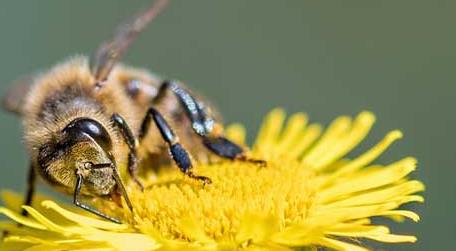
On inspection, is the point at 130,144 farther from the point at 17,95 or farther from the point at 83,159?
the point at 17,95

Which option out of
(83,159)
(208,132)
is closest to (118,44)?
(208,132)

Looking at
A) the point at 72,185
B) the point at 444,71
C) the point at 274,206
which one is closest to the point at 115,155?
the point at 72,185

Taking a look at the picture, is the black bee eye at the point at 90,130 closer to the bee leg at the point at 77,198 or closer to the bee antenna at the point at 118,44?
the bee leg at the point at 77,198

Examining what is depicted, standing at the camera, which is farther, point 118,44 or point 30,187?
point 118,44

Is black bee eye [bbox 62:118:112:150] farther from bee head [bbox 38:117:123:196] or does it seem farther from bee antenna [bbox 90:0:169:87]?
bee antenna [bbox 90:0:169:87]

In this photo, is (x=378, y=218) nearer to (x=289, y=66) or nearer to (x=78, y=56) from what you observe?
(x=78, y=56)

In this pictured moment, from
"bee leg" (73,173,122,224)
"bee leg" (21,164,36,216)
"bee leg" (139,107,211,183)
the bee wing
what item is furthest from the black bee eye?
the bee wing

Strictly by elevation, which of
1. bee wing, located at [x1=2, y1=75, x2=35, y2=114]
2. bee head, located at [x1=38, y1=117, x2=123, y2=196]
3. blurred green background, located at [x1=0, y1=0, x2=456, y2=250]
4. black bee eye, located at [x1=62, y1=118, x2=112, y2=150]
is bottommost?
bee head, located at [x1=38, y1=117, x2=123, y2=196]
